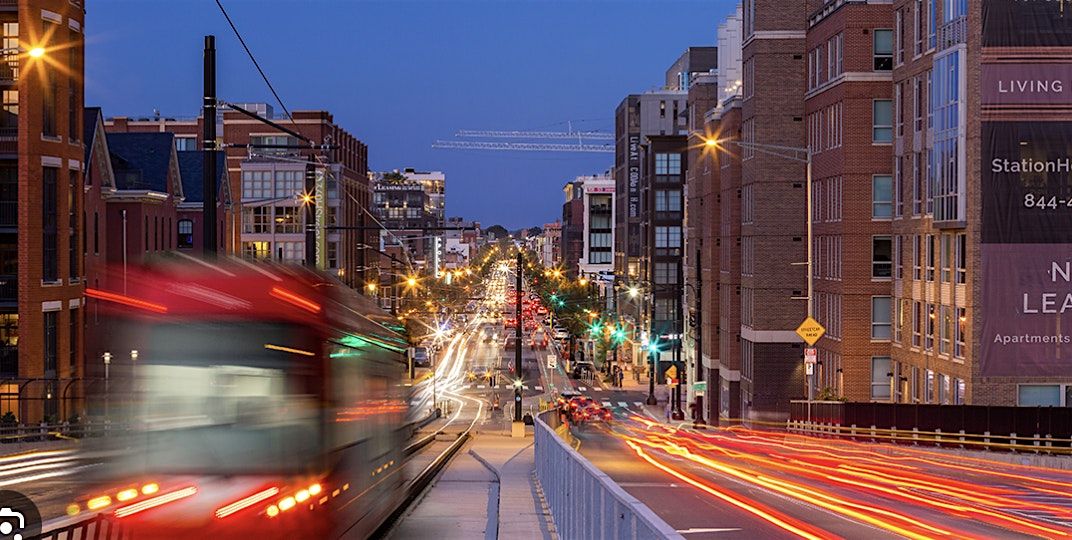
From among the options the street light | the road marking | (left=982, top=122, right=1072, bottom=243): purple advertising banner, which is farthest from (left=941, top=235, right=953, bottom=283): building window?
the road marking

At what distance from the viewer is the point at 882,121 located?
5416cm

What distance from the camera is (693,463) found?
38281 mm

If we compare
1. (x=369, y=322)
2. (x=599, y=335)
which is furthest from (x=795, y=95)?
(x=599, y=335)

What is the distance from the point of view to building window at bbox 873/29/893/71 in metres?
54.3

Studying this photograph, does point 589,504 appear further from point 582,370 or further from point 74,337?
point 582,370

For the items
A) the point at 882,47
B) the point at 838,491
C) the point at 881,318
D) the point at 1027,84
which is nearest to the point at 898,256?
the point at 881,318

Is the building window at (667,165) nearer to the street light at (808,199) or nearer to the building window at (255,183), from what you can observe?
the building window at (255,183)

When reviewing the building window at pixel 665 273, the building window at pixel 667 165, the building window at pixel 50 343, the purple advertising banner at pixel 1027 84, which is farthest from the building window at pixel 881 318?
the building window at pixel 667 165

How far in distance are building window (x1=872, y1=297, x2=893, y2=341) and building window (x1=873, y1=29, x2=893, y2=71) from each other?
31.6ft

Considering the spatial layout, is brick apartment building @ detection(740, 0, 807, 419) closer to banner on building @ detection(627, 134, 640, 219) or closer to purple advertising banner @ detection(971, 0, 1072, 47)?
purple advertising banner @ detection(971, 0, 1072, 47)

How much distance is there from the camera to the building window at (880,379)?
55125 millimetres

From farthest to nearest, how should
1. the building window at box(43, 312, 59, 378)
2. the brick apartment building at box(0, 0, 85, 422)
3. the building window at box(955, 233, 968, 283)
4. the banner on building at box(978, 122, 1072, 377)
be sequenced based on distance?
the building window at box(43, 312, 59, 378) < the brick apartment building at box(0, 0, 85, 422) < the building window at box(955, 233, 968, 283) < the banner on building at box(978, 122, 1072, 377)

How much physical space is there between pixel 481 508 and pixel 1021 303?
24999 mm

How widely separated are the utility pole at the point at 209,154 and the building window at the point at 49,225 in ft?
106
